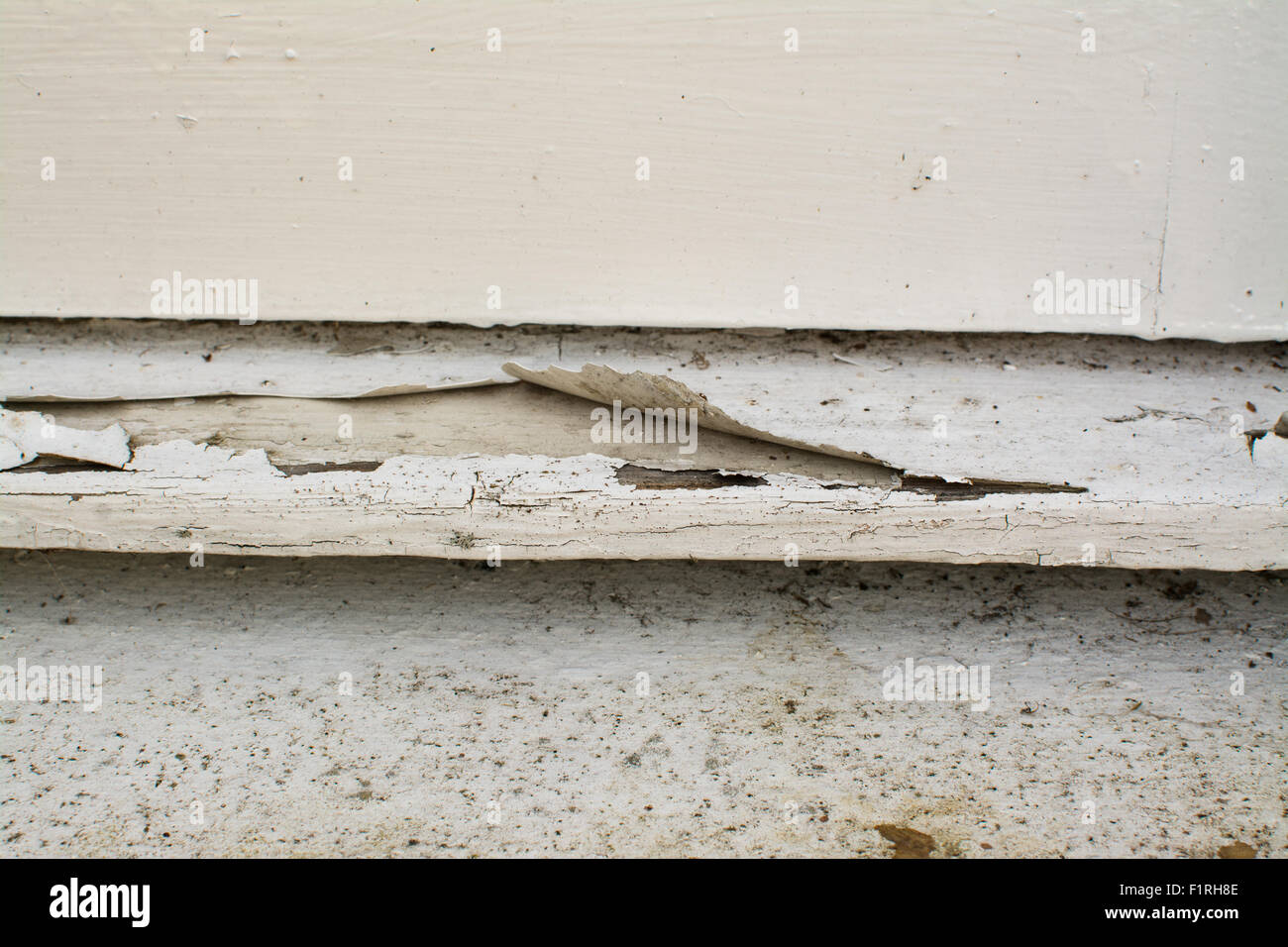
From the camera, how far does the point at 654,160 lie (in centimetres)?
162

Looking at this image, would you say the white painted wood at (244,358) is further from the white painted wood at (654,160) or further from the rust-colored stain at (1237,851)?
the rust-colored stain at (1237,851)

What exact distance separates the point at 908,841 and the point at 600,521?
753 mm

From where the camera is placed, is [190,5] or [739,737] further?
[190,5]

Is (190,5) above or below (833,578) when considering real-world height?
above

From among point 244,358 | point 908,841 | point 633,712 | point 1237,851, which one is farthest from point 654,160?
point 1237,851

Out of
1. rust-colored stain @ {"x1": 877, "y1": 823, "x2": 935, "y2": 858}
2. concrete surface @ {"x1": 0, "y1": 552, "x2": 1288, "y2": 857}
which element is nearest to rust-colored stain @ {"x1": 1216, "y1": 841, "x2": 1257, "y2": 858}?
concrete surface @ {"x1": 0, "y1": 552, "x2": 1288, "y2": 857}

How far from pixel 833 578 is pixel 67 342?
178 centimetres

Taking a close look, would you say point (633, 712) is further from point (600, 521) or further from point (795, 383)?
point (795, 383)

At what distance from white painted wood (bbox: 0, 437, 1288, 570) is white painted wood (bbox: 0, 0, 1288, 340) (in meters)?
0.39

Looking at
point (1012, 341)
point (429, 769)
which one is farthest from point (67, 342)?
point (1012, 341)

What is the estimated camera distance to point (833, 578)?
5.91ft

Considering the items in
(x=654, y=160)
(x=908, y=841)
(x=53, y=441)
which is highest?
(x=654, y=160)
